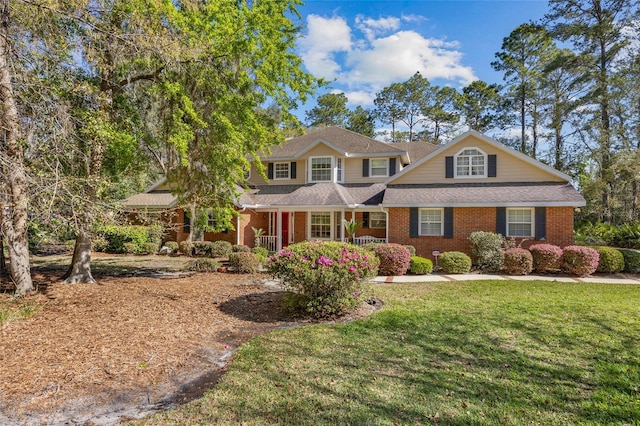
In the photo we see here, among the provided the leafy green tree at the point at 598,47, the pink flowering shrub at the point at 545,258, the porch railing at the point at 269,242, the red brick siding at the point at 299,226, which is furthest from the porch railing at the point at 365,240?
the leafy green tree at the point at 598,47

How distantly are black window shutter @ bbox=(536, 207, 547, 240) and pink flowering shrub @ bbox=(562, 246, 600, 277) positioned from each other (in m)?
1.88

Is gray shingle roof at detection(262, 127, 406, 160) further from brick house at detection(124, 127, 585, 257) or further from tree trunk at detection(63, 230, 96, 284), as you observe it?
tree trunk at detection(63, 230, 96, 284)

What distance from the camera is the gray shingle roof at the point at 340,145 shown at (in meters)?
20.0

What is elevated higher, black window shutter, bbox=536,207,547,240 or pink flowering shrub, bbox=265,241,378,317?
black window shutter, bbox=536,207,547,240

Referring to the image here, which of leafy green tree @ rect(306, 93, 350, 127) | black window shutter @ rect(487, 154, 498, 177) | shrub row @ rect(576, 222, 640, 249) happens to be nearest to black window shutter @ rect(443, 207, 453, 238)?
black window shutter @ rect(487, 154, 498, 177)

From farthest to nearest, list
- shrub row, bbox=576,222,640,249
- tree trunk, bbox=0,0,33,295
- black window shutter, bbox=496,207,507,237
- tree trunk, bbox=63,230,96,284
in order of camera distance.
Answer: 1. shrub row, bbox=576,222,640,249
2. black window shutter, bbox=496,207,507,237
3. tree trunk, bbox=63,230,96,284
4. tree trunk, bbox=0,0,33,295

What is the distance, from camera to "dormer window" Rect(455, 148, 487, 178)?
1706 centimetres

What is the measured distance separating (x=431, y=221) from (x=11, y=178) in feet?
47.7

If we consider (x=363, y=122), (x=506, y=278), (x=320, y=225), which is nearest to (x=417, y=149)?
(x=320, y=225)

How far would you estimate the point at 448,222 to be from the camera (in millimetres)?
15742

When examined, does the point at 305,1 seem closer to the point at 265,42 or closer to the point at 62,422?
the point at 265,42

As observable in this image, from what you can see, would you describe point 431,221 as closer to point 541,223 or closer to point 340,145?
point 541,223

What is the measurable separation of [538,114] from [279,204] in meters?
28.2

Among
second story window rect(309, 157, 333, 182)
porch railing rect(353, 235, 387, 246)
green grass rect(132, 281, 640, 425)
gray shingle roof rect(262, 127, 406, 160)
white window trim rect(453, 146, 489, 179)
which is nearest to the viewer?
green grass rect(132, 281, 640, 425)
